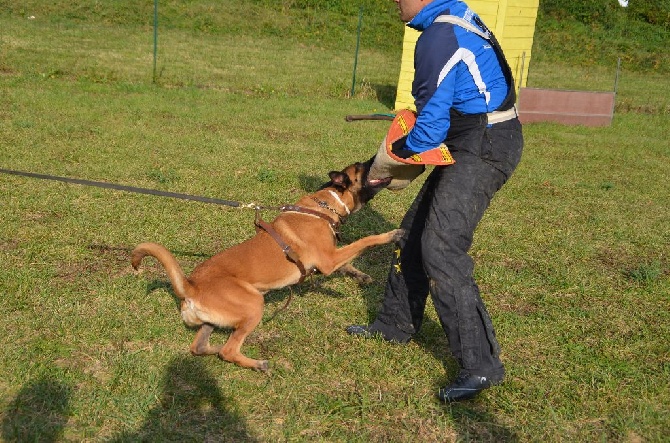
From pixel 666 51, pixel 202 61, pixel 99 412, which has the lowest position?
pixel 99 412

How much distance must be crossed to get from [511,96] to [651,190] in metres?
6.06

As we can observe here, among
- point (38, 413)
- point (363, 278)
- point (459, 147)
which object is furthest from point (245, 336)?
point (459, 147)

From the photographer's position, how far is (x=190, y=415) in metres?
3.65

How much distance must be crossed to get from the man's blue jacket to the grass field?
1.55 metres

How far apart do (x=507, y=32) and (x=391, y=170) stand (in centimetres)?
976

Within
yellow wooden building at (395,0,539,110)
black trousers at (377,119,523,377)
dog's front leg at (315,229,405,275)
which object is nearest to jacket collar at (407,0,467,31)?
black trousers at (377,119,523,377)

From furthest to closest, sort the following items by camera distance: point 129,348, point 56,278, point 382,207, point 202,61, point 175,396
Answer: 1. point 202,61
2. point 382,207
3. point 56,278
4. point 129,348
5. point 175,396

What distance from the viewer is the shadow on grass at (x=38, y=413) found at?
3383 mm

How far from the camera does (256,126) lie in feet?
36.8

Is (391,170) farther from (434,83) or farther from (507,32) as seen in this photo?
(507,32)

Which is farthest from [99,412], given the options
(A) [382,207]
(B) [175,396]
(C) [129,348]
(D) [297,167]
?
(D) [297,167]

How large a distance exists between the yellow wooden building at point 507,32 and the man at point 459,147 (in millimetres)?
9053

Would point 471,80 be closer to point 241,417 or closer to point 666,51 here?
point 241,417

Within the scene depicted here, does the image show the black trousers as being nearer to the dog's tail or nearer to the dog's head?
the dog's head
